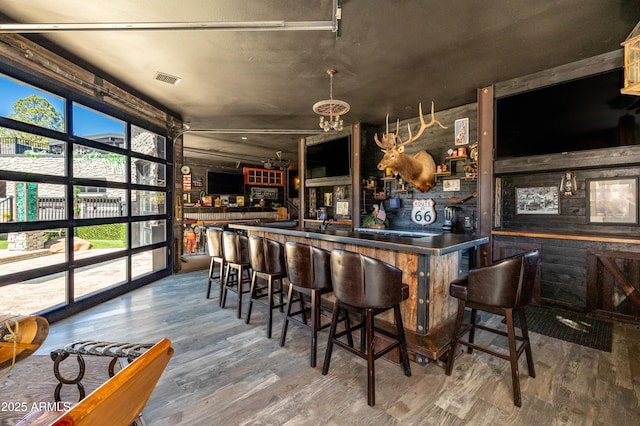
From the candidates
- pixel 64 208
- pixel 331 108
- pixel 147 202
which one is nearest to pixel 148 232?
pixel 147 202

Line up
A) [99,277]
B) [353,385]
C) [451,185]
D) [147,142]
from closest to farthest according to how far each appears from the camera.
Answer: [353,385], [99,277], [147,142], [451,185]

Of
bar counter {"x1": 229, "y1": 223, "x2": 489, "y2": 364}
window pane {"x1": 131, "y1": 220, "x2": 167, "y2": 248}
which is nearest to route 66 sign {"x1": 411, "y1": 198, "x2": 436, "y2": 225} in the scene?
bar counter {"x1": 229, "y1": 223, "x2": 489, "y2": 364}

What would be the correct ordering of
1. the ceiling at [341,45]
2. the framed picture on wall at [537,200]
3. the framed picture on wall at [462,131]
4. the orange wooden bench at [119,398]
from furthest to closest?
the framed picture on wall at [462,131], the framed picture on wall at [537,200], the ceiling at [341,45], the orange wooden bench at [119,398]

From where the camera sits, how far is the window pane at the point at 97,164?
3.59 meters

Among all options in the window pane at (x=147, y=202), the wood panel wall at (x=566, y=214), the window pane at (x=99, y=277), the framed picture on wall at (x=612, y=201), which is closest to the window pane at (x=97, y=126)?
the window pane at (x=147, y=202)

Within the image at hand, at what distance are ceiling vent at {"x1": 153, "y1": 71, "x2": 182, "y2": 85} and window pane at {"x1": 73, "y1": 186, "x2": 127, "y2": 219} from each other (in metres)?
1.78

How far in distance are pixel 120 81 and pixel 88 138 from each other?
979 millimetres

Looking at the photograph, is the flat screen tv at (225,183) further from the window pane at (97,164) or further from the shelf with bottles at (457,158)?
the shelf with bottles at (457,158)

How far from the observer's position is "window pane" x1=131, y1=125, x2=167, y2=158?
15.0 feet

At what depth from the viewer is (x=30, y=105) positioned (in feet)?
9.99

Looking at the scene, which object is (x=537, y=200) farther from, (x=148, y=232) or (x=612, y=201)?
(x=148, y=232)

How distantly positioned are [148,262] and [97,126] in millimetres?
2329

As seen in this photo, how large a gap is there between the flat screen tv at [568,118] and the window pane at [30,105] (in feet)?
18.8

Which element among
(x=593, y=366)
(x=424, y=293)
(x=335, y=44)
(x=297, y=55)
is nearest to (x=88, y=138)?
(x=297, y=55)
